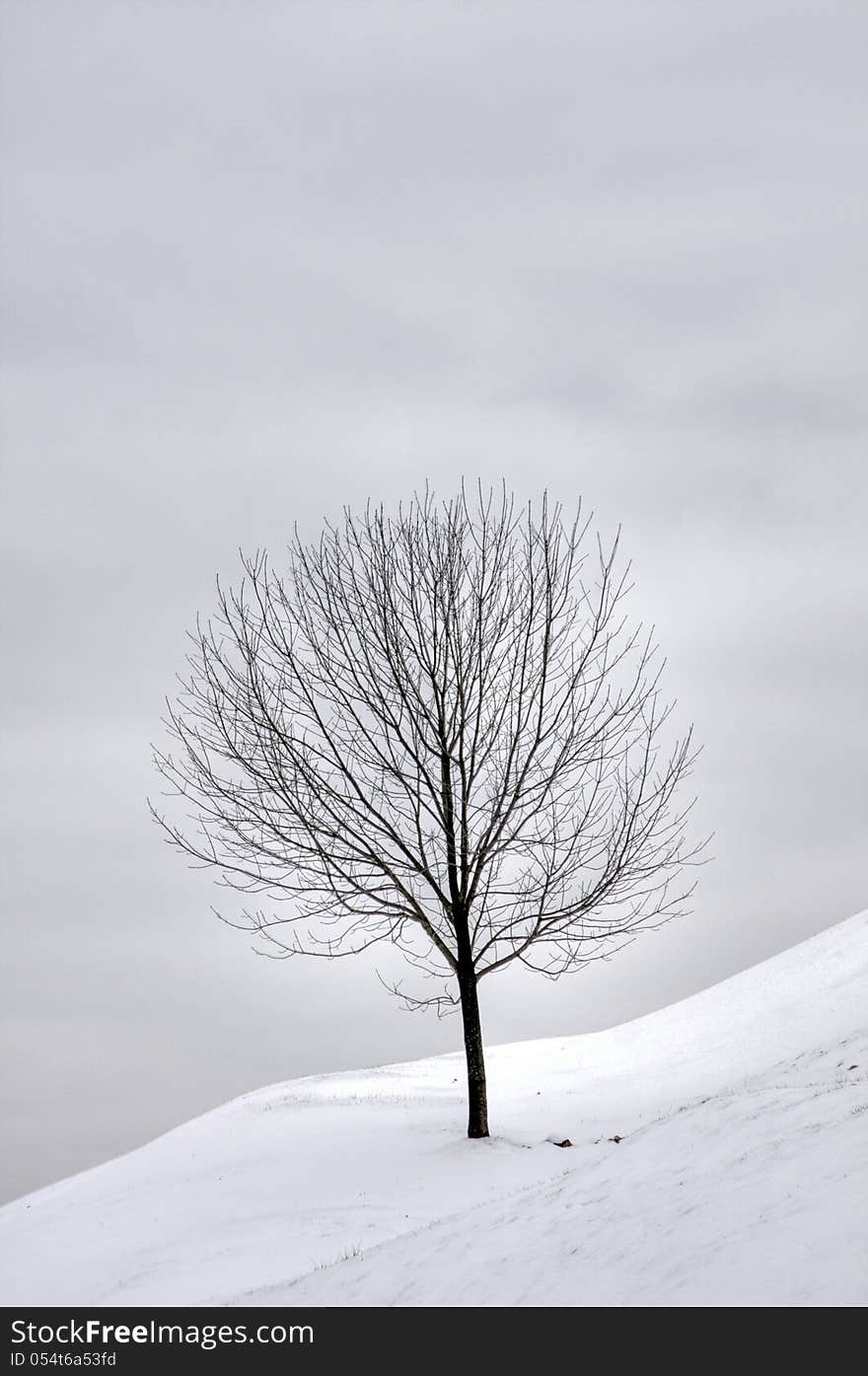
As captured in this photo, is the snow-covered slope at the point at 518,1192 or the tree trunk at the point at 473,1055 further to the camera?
the tree trunk at the point at 473,1055

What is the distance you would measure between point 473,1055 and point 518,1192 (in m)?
4.69

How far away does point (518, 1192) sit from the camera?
10.9 m

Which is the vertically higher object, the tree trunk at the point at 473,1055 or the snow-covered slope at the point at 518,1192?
the tree trunk at the point at 473,1055

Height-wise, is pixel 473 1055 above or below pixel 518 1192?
above

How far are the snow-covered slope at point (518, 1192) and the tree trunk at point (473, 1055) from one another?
38 centimetres

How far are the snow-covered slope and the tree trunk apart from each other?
0.38 meters

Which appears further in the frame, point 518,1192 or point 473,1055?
point 473,1055

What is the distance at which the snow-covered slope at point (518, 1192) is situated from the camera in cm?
762

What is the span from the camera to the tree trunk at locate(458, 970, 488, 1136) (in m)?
15.2
